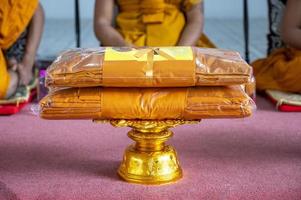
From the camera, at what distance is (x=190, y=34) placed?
2.81 meters

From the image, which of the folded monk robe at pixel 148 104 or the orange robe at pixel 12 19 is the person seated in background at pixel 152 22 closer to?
the orange robe at pixel 12 19

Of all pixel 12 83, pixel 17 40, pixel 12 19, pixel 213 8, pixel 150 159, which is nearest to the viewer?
pixel 150 159

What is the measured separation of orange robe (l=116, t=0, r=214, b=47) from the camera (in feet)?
9.30

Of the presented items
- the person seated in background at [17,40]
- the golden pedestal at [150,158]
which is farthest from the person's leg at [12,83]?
the golden pedestal at [150,158]

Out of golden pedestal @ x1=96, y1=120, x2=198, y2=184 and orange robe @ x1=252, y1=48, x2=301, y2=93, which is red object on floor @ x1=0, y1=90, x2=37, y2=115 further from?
orange robe @ x1=252, y1=48, x2=301, y2=93

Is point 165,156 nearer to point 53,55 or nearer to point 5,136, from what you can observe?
point 5,136

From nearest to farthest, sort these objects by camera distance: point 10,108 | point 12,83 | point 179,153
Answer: point 179,153
point 10,108
point 12,83

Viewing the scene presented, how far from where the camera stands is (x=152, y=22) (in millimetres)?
2854

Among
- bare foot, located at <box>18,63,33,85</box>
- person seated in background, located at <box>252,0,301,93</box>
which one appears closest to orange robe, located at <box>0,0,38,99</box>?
bare foot, located at <box>18,63,33,85</box>

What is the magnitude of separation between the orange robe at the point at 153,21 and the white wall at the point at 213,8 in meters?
2.73

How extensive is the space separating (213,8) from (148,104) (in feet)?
14.1

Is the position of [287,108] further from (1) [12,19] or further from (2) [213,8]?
(2) [213,8]

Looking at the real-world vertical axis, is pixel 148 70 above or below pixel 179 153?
above

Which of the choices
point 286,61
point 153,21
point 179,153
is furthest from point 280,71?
point 179,153
